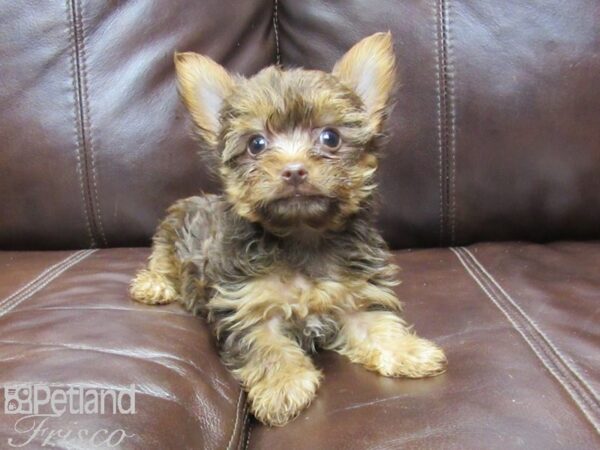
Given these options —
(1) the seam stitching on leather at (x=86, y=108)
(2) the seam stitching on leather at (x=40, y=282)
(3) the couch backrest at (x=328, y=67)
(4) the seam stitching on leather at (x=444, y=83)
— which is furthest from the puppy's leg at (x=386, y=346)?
(1) the seam stitching on leather at (x=86, y=108)

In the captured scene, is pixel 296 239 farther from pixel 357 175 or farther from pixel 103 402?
pixel 103 402

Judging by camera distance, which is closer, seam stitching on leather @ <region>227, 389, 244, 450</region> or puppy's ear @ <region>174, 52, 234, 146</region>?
seam stitching on leather @ <region>227, 389, 244, 450</region>

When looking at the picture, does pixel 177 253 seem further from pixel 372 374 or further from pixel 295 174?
pixel 372 374

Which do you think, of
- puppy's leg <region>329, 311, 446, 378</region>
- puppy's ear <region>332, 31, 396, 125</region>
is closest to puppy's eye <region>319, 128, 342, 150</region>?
puppy's ear <region>332, 31, 396, 125</region>

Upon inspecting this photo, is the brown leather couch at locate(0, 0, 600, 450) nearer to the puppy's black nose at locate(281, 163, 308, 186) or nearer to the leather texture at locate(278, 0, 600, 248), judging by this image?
the leather texture at locate(278, 0, 600, 248)

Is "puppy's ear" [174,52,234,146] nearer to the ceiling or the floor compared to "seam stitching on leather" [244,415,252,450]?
nearer to the ceiling

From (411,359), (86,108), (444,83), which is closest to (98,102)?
(86,108)

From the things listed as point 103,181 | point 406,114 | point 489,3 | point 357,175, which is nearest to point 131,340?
point 357,175
